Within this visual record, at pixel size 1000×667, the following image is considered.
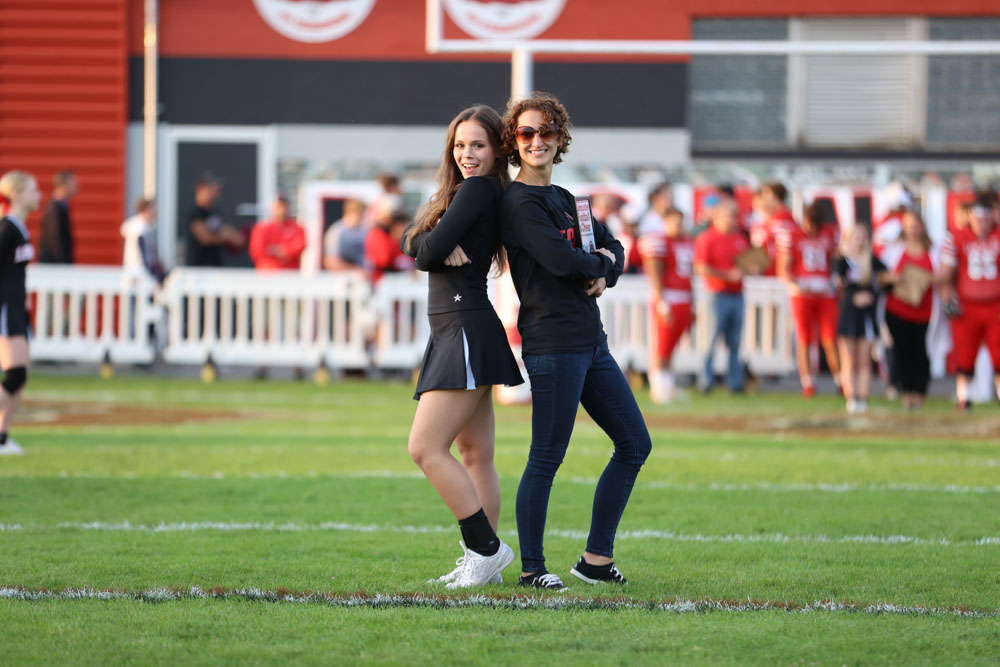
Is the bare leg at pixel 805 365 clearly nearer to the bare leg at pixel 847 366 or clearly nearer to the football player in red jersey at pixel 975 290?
the bare leg at pixel 847 366

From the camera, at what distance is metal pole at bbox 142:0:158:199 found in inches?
881

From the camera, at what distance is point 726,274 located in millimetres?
15461

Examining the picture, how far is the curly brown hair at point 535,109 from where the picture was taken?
5.50 meters

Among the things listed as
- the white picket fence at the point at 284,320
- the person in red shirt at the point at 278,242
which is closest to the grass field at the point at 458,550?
the white picket fence at the point at 284,320

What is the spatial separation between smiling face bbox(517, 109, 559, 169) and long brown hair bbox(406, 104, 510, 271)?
0.12m

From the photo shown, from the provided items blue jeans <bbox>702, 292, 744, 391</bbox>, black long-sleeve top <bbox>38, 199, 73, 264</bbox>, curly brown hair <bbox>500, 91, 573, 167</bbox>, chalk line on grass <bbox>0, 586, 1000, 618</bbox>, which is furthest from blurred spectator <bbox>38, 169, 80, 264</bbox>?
curly brown hair <bbox>500, 91, 573, 167</bbox>

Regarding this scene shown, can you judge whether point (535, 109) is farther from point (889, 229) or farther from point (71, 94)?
point (71, 94)

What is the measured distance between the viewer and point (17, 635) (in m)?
4.77

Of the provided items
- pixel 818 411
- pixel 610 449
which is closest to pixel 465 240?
pixel 610 449

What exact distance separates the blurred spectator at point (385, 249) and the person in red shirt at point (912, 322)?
5.56 metres

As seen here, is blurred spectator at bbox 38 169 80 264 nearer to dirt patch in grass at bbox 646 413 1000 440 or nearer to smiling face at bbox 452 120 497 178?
dirt patch in grass at bbox 646 413 1000 440

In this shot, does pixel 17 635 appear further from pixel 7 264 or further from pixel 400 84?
pixel 400 84

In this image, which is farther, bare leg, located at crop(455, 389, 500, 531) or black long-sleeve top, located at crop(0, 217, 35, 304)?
black long-sleeve top, located at crop(0, 217, 35, 304)

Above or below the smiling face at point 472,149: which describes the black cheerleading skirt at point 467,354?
below
